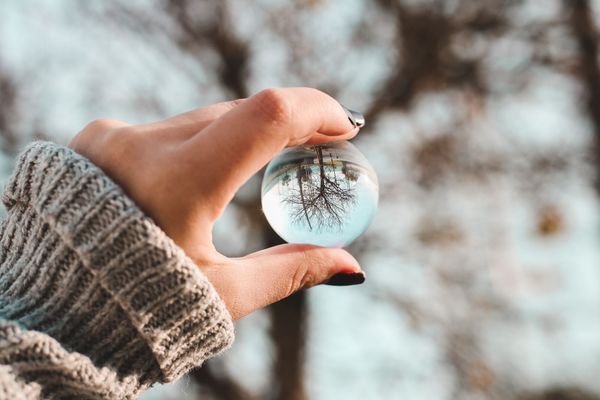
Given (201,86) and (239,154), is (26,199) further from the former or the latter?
(201,86)

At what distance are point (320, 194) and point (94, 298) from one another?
0.68 meters

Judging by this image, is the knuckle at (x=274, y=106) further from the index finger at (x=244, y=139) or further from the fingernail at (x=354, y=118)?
the fingernail at (x=354, y=118)

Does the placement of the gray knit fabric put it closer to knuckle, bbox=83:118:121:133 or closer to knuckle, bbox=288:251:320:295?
knuckle, bbox=83:118:121:133

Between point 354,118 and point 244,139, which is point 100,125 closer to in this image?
point 244,139

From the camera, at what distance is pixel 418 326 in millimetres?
10836

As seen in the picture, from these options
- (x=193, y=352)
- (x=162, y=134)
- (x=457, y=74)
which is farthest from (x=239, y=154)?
(x=457, y=74)

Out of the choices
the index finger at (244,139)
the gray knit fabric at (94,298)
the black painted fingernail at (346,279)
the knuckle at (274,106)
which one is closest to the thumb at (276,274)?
the black painted fingernail at (346,279)

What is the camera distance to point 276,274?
205 centimetres

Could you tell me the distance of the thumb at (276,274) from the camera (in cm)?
189

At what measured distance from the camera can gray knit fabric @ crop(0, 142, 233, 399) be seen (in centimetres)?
156

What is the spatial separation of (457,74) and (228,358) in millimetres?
5232

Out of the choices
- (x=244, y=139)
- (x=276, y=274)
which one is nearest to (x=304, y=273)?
(x=276, y=274)

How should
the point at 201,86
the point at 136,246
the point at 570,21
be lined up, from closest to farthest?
1. the point at 136,246
2. the point at 570,21
3. the point at 201,86

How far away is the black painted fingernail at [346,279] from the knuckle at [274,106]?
2.28ft
